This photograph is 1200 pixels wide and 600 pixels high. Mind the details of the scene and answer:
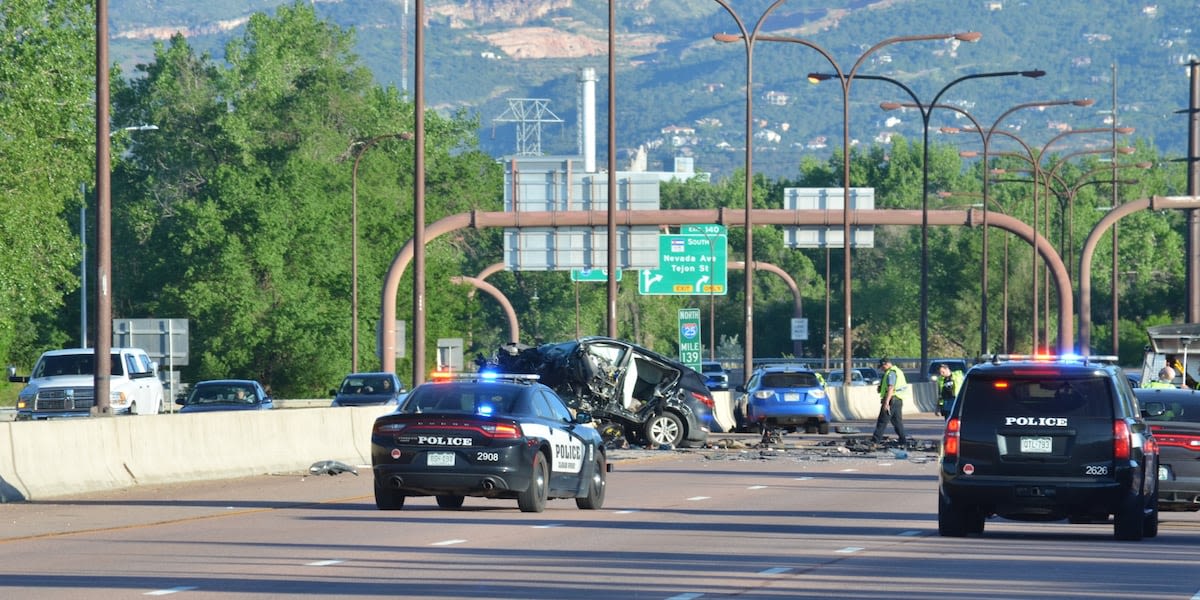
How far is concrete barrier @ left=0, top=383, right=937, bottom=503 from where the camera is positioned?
25203 millimetres

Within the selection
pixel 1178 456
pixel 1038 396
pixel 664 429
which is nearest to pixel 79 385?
pixel 664 429

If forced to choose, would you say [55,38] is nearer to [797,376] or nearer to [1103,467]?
[797,376]

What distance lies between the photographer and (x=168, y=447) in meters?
28.4

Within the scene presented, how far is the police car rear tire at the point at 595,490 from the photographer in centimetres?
2416

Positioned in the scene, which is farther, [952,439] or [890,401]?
[890,401]

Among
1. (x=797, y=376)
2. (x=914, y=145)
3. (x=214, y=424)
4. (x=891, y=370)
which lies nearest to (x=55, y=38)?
(x=797, y=376)

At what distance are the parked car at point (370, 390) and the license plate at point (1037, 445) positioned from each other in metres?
28.7

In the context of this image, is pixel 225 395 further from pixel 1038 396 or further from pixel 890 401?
pixel 1038 396

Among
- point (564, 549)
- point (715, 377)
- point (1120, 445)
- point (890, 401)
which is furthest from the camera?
point (715, 377)

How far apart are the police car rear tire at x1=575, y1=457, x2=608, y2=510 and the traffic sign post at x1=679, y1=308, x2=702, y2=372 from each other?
3791 cm

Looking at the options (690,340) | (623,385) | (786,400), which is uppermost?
(690,340)

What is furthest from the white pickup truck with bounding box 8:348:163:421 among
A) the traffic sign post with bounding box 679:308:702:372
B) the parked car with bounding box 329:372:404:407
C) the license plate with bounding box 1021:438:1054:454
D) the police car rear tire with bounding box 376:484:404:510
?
the license plate with bounding box 1021:438:1054:454

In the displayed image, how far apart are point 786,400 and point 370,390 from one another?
30.8 ft

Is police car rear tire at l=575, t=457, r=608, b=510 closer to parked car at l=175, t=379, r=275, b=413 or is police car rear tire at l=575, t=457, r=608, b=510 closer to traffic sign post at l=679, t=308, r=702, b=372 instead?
parked car at l=175, t=379, r=275, b=413
